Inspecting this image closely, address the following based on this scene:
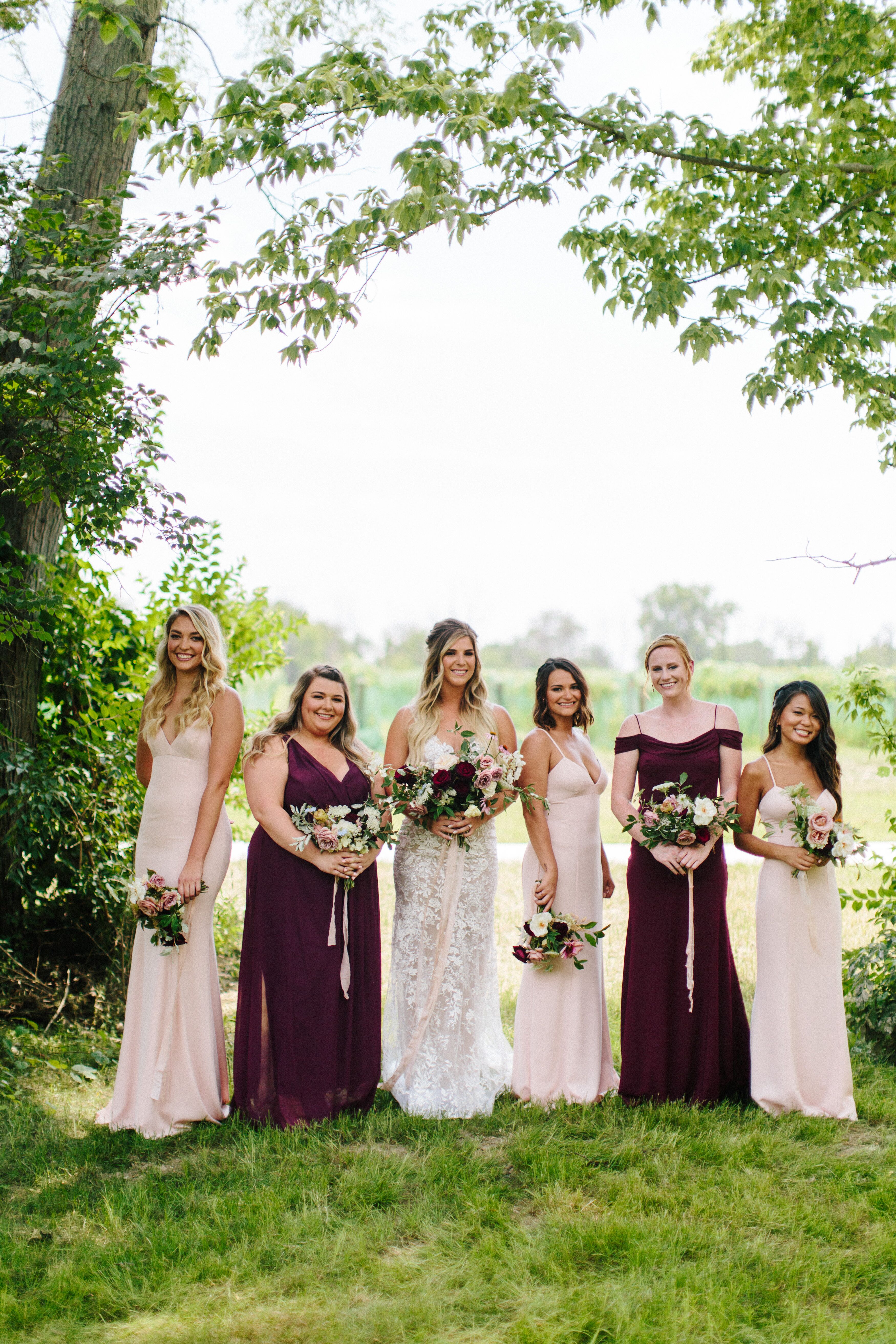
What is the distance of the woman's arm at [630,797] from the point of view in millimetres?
5270

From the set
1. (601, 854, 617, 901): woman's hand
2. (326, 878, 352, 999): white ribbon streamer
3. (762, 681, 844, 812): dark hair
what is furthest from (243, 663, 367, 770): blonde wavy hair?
(762, 681, 844, 812): dark hair

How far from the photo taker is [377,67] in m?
5.99

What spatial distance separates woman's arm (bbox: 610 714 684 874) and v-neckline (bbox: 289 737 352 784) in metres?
1.38

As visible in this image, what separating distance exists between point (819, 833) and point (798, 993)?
87 centimetres

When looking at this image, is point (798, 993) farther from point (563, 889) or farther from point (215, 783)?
point (215, 783)

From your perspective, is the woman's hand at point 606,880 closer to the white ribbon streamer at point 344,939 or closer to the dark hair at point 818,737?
the dark hair at point 818,737

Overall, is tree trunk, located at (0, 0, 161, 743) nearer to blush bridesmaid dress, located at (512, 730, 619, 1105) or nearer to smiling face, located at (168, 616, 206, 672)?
smiling face, located at (168, 616, 206, 672)

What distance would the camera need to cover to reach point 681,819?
17.0 ft

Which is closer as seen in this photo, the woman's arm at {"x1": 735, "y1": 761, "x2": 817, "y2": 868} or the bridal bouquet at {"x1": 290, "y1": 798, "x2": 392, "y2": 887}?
the bridal bouquet at {"x1": 290, "y1": 798, "x2": 392, "y2": 887}

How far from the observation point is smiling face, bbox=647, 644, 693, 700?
544cm

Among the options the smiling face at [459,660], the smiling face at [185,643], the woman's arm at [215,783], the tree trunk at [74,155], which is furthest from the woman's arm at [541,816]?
the tree trunk at [74,155]

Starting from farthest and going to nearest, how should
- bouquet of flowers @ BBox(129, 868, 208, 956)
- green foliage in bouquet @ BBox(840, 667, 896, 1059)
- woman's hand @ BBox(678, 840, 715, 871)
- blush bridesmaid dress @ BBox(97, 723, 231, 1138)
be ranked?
green foliage in bouquet @ BBox(840, 667, 896, 1059) → woman's hand @ BBox(678, 840, 715, 871) → blush bridesmaid dress @ BBox(97, 723, 231, 1138) → bouquet of flowers @ BBox(129, 868, 208, 956)

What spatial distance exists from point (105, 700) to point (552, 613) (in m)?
35.1

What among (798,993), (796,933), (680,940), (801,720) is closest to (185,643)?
(680,940)
